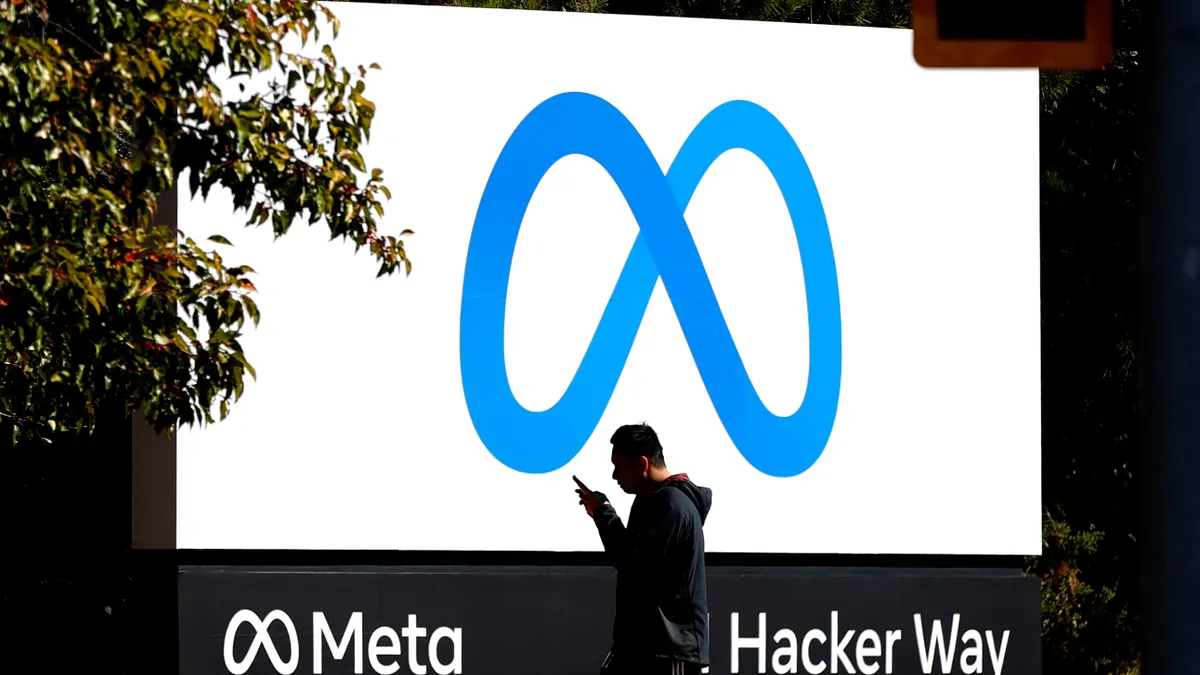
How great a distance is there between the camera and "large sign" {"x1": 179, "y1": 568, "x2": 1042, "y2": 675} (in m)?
10.1

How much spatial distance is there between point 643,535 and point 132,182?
2610 millimetres

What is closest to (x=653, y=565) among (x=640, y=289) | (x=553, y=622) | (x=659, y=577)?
(x=659, y=577)

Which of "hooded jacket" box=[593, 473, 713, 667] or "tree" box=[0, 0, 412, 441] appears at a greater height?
"tree" box=[0, 0, 412, 441]

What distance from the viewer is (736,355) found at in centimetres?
1099

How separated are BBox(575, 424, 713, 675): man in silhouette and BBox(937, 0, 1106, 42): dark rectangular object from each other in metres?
3.38

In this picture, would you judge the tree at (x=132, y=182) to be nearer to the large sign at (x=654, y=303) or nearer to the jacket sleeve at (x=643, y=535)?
the jacket sleeve at (x=643, y=535)

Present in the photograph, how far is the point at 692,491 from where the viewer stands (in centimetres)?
770

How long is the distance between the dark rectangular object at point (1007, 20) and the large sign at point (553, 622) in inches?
258

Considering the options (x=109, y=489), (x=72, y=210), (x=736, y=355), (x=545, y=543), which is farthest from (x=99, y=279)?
(x=109, y=489)

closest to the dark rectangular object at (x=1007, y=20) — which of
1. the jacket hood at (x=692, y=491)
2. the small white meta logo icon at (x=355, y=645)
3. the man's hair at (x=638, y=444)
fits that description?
the man's hair at (x=638, y=444)

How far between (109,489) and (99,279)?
7.49m

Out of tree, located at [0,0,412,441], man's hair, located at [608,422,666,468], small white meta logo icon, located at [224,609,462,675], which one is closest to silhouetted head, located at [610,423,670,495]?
man's hair, located at [608,422,666,468]

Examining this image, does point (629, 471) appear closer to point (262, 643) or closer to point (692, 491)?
point (692, 491)

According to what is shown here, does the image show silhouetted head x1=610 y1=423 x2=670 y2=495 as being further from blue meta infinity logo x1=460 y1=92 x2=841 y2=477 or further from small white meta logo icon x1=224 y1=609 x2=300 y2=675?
small white meta logo icon x1=224 y1=609 x2=300 y2=675
